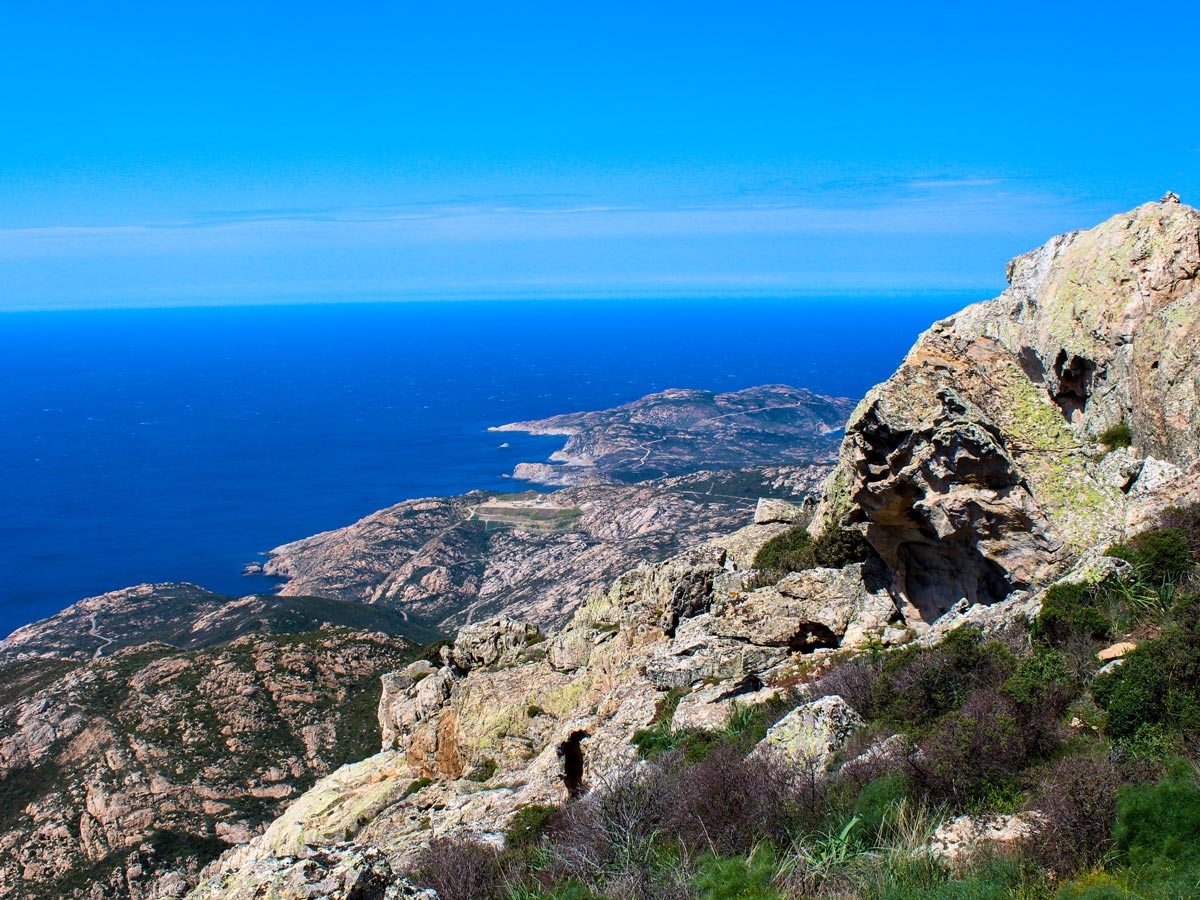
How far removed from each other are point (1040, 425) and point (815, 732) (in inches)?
393

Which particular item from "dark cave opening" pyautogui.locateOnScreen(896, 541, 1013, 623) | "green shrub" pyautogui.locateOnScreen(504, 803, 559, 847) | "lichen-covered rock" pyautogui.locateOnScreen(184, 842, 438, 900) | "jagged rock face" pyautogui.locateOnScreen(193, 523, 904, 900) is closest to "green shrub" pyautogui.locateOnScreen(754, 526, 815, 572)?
"jagged rock face" pyautogui.locateOnScreen(193, 523, 904, 900)

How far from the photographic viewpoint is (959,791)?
10055 millimetres

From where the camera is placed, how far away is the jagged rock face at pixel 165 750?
1588 inches

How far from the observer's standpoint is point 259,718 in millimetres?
50500

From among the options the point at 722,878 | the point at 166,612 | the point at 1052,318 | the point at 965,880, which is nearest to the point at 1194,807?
the point at 965,880

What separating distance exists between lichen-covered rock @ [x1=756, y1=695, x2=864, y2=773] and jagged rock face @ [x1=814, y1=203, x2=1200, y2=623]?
21.2 feet

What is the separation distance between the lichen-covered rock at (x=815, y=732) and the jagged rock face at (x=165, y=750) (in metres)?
32.7

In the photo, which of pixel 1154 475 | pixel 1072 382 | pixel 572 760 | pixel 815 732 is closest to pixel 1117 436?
pixel 1154 475

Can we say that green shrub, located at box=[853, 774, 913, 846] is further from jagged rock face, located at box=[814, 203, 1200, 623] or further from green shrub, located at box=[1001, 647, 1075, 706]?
jagged rock face, located at box=[814, 203, 1200, 623]

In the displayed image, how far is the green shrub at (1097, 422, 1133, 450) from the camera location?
1789 centimetres

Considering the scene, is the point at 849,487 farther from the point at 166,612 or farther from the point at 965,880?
the point at 166,612

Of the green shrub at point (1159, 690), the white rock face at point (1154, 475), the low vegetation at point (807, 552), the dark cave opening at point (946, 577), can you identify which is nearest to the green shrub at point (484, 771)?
the low vegetation at point (807, 552)

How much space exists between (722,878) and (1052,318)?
16.2 m

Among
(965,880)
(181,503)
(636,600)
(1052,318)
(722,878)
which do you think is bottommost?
(181,503)
